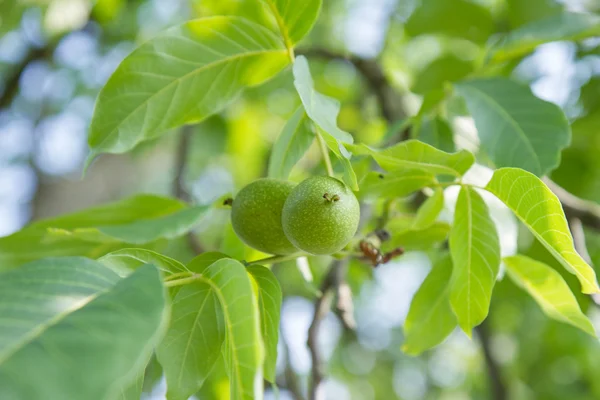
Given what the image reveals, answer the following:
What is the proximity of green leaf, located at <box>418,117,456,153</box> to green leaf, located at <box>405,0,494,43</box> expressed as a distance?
0.79 m

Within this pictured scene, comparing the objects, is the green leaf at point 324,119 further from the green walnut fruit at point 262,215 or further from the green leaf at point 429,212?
the green leaf at point 429,212

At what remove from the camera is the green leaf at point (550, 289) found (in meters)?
1.16

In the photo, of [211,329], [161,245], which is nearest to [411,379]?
[161,245]

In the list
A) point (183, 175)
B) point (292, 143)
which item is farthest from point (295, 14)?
point (183, 175)

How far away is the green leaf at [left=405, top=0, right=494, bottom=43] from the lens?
218 cm

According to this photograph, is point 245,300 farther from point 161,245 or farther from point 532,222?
point 161,245

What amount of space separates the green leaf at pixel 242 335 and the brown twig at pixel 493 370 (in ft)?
6.25

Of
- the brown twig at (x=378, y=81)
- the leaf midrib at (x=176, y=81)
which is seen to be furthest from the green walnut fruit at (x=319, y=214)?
the brown twig at (x=378, y=81)

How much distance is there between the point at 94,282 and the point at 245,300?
21 cm

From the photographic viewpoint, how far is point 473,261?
1.10 m

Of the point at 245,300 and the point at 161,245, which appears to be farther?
the point at 161,245

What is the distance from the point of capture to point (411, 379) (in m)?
6.64

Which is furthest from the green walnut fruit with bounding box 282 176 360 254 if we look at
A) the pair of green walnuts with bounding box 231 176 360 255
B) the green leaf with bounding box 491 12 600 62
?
the green leaf with bounding box 491 12 600 62

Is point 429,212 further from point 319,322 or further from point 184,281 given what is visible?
point 184,281
